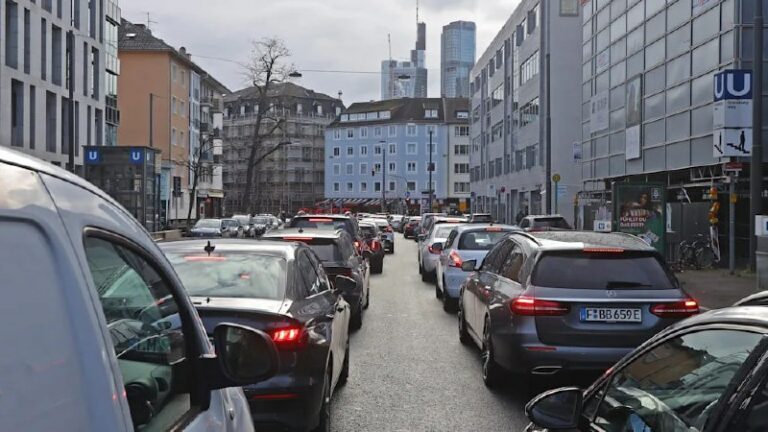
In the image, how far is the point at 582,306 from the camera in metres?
6.73

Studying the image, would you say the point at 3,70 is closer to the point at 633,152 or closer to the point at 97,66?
the point at 97,66

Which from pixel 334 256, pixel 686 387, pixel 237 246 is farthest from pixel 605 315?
pixel 334 256

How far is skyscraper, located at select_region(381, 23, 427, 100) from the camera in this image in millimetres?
140375

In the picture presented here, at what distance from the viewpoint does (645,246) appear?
7262 millimetres

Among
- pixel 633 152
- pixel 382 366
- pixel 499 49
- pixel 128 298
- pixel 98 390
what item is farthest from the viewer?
pixel 499 49

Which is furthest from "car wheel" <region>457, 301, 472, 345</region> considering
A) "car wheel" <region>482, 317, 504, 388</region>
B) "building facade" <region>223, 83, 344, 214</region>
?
"building facade" <region>223, 83, 344, 214</region>

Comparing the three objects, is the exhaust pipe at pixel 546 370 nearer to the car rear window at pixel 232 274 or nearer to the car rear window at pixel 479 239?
the car rear window at pixel 232 274

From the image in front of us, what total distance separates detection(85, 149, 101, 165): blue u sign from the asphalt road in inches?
856

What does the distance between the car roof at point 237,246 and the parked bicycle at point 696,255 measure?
1843 cm

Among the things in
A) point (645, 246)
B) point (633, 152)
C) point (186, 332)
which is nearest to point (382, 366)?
point (645, 246)

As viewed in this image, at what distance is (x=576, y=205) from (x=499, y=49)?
32.9 meters

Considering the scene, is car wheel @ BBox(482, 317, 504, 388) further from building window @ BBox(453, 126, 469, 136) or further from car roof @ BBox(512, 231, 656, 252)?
building window @ BBox(453, 126, 469, 136)

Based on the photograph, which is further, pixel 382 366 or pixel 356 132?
pixel 356 132

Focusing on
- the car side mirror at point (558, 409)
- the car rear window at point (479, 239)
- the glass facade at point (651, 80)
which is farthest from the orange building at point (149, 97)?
the car side mirror at point (558, 409)
